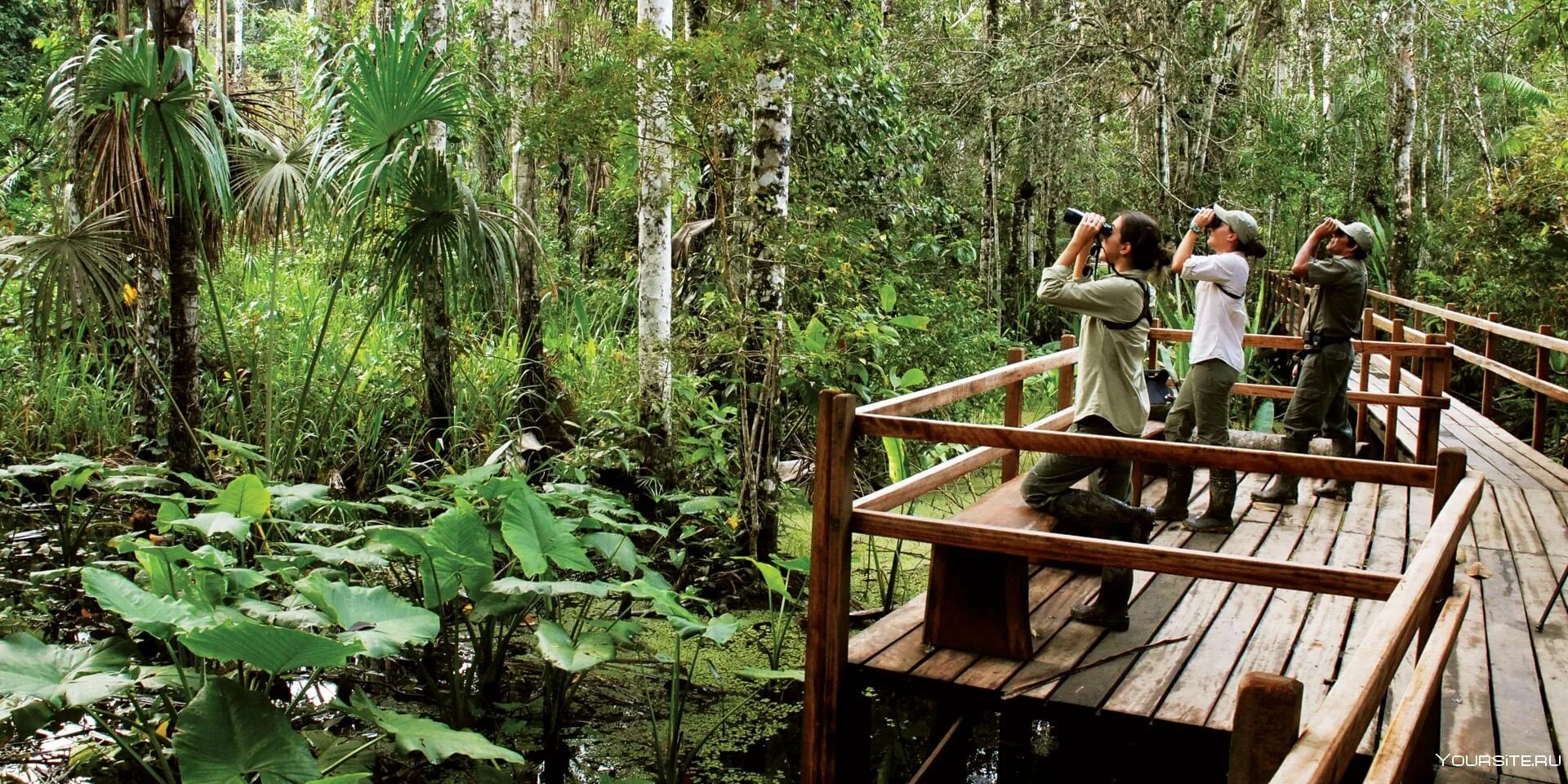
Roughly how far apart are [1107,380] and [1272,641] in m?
1.06

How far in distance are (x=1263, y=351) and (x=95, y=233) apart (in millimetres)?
11309

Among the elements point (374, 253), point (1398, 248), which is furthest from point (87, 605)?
point (1398, 248)

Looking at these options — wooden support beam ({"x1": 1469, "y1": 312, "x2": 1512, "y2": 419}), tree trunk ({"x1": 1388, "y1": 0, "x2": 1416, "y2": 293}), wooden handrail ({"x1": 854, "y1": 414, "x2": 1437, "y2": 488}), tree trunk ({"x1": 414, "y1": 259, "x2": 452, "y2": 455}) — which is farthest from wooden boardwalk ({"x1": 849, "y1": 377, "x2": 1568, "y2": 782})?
tree trunk ({"x1": 1388, "y1": 0, "x2": 1416, "y2": 293})

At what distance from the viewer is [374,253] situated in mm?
6277

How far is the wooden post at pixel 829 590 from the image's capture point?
3.75m

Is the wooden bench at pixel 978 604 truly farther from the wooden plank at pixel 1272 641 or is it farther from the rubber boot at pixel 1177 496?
the rubber boot at pixel 1177 496

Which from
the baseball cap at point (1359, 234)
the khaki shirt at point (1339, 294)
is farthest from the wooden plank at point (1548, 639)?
the baseball cap at point (1359, 234)

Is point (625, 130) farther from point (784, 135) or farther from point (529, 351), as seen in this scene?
point (529, 351)

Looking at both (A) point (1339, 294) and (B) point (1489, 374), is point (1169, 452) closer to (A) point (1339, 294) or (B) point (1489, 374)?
(A) point (1339, 294)

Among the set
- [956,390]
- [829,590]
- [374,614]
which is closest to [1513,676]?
[956,390]

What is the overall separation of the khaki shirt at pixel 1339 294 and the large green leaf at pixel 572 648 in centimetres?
371

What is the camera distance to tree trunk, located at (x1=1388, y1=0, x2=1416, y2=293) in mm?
14273

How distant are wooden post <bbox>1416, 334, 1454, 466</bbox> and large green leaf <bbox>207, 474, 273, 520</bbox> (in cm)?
472

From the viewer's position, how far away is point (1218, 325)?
510 cm
